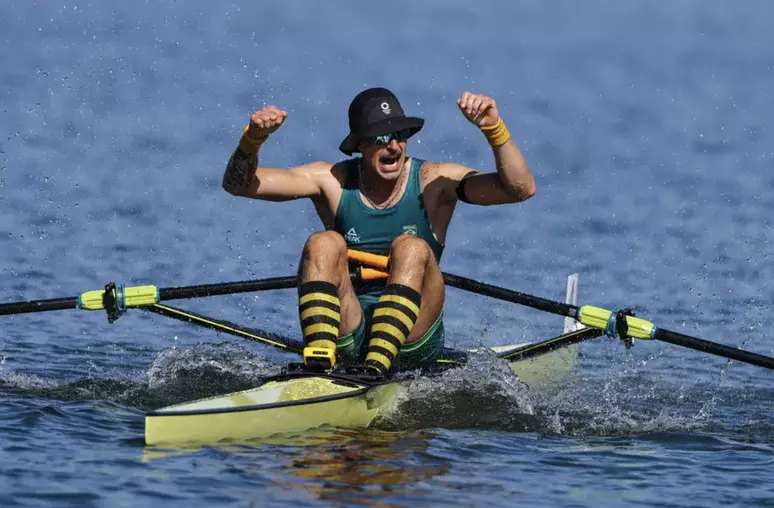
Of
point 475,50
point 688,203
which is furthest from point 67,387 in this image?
point 475,50

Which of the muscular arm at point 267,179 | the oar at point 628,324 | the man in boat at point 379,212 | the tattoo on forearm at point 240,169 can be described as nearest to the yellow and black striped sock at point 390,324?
the man in boat at point 379,212

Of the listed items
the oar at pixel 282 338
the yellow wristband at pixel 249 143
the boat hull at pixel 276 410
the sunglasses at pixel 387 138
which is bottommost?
the boat hull at pixel 276 410

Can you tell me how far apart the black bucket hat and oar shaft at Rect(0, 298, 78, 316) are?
2.26 metres

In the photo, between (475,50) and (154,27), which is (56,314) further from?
(475,50)

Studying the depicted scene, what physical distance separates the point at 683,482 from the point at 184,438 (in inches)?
110

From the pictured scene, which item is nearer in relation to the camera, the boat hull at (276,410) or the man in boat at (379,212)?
the boat hull at (276,410)

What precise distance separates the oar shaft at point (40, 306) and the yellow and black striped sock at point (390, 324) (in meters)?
2.29

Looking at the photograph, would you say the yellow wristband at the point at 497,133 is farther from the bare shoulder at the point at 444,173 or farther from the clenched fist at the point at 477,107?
the bare shoulder at the point at 444,173

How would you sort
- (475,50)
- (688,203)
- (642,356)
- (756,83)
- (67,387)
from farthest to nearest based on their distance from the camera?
(475,50)
(756,83)
(688,203)
(642,356)
(67,387)

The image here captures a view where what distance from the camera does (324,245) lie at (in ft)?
31.2

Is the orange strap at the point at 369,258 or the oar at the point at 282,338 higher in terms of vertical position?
the orange strap at the point at 369,258

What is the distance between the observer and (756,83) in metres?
30.8

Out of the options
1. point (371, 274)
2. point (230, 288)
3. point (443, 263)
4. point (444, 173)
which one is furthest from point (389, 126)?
point (443, 263)

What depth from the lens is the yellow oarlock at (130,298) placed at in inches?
412
